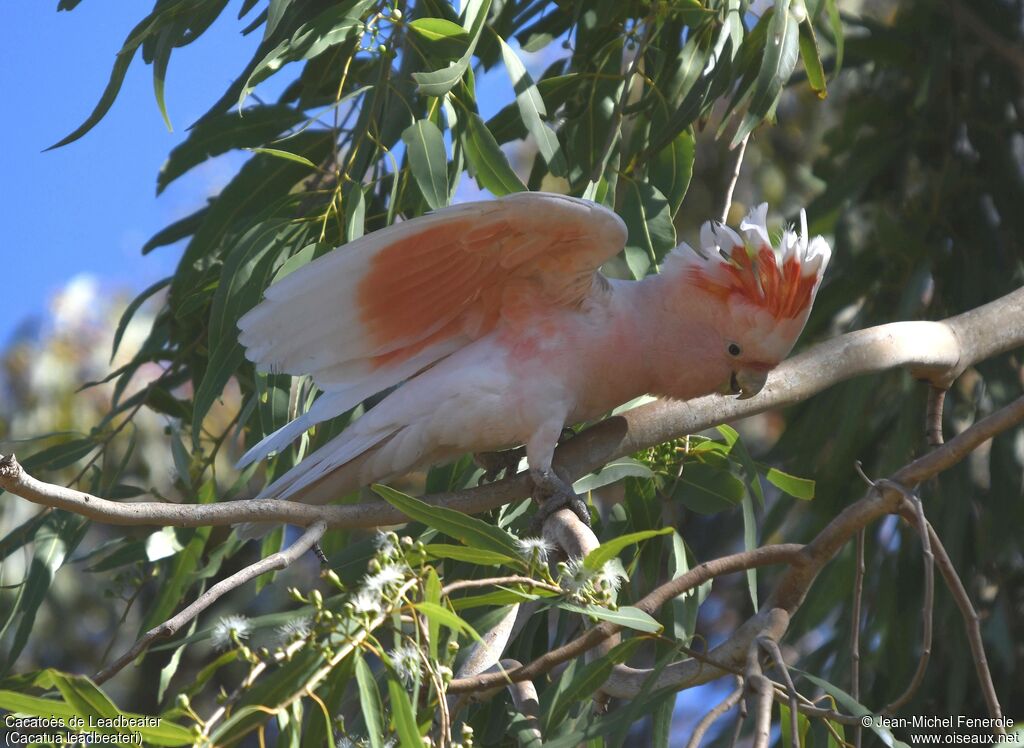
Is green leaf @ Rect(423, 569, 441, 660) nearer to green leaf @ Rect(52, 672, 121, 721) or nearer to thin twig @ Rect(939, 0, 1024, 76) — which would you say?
green leaf @ Rect(52, 672, 121, 721)

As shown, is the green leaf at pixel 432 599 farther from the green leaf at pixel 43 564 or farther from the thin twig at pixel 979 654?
the green leaf at pixel 43 564

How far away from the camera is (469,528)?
1.20 m

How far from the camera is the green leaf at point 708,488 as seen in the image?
176 cm

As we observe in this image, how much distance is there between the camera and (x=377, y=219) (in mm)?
2049

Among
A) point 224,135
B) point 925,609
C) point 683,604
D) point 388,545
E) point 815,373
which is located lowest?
point 683,604

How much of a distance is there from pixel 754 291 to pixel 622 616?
0.74m

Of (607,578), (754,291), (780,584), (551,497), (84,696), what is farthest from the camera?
(754,291)

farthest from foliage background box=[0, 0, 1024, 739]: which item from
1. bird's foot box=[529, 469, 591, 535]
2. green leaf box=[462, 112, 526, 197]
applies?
bird's foot box=[529, 469, 591, 535]

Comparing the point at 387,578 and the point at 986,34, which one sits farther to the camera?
the point at 986,34

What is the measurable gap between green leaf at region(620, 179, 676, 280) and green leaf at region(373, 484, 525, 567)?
0.75 meters

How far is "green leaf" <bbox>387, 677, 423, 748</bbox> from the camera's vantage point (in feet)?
3.21

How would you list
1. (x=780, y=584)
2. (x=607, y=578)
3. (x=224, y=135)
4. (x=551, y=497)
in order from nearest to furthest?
(x=607, y=578) < (x=780, y=584) < (x=551, y=497) < (x=224, y=135)

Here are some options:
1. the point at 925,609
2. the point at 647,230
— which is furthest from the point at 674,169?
the point at 925,609

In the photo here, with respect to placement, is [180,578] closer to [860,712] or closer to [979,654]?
[860,712]
